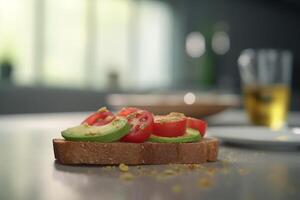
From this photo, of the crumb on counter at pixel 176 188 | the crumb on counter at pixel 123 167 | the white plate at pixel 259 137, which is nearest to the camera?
the crumb on counter at pixel 176 188

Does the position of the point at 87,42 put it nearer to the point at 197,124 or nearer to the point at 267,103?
the point at 267,103

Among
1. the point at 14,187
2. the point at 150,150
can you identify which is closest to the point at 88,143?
the point at 150,150

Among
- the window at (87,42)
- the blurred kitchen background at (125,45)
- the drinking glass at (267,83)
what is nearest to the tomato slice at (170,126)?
the drinking glass at (267,83)

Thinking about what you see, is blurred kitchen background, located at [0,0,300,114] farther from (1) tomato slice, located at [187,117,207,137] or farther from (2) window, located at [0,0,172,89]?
(1) tomato slice, located at [187,117,207,137]

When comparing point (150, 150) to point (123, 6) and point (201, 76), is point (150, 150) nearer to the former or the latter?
point (123, 6)

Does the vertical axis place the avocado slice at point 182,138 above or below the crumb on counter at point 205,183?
above

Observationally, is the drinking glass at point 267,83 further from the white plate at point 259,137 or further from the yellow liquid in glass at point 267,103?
the white plate at point 259,137
